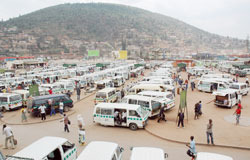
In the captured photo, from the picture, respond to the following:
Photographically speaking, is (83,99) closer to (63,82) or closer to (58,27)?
(63,82)

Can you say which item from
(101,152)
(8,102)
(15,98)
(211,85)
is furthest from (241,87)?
(8,102)

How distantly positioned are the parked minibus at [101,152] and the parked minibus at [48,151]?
3.92ft

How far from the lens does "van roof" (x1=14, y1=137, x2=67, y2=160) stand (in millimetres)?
6138

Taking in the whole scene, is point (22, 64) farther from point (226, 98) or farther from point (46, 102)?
point (226, 98)

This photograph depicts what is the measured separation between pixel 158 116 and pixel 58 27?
161 m

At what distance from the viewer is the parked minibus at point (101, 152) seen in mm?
5869

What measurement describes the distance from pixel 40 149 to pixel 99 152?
85.2 inches

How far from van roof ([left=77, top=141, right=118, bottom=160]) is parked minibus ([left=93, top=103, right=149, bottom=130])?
506 centimetres

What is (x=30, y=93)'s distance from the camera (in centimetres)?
1820

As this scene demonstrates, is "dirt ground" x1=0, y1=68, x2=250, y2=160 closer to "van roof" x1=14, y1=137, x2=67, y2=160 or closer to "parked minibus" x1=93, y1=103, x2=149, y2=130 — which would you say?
"parked minibus" x1=93, y1=103, x2=149, y2=130

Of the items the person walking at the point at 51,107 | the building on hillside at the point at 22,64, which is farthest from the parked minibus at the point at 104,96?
the building on hillside at the point at 22,64

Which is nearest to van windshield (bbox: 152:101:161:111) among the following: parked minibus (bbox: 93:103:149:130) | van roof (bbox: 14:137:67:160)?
parked minibus (bbox: 93:103:149:130)

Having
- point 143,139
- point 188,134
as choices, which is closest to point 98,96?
point 143,139

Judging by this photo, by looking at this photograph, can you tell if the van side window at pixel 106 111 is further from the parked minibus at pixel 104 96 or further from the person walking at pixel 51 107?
the person walking at pixel 51 107
